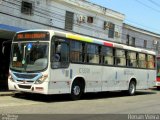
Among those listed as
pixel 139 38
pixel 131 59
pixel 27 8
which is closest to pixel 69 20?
pixel 27 8

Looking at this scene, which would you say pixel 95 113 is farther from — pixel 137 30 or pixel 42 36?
pixel 137 30

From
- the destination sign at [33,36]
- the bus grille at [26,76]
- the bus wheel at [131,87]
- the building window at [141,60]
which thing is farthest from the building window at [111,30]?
the bus grille at [26,76]

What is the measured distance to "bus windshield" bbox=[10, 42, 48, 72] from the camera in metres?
15.8

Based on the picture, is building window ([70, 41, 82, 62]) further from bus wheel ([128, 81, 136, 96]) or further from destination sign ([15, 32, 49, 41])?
bus wheel ([128, 81, 136, 96])

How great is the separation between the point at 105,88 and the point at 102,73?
98 centimetres

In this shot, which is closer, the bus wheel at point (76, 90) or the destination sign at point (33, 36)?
the destination sign at point (33, 36)

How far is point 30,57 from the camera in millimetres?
16094

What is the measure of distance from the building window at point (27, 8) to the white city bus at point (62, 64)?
9.42 meters

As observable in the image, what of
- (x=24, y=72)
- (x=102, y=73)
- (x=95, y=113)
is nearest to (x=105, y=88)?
(x=102, y=73)

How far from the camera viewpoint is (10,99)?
1620 centimetres

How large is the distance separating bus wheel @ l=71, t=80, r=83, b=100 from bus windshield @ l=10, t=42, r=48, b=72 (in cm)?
238

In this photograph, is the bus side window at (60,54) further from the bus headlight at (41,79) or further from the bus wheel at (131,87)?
the bus wheel at (131,87)

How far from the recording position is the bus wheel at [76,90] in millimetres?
17469

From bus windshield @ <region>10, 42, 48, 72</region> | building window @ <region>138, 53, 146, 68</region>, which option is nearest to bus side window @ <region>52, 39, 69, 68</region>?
bus windshield @ <region>10, 42, 48, 72</region>
